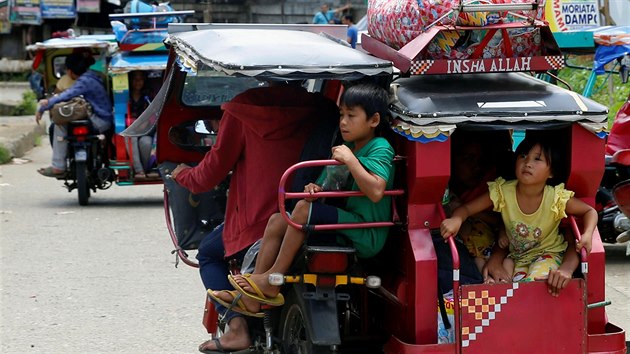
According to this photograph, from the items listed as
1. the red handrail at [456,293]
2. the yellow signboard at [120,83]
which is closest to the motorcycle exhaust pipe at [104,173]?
the yellow signboard at [120,83]

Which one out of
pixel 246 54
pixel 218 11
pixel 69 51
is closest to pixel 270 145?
pixel 246 54

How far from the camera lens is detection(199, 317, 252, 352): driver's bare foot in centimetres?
471

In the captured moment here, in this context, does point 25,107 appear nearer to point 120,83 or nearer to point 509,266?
point 120,83

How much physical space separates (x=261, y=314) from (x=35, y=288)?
141 inches

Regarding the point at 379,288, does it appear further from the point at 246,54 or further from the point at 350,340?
the point at 246,54

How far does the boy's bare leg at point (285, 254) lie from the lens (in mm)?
4133

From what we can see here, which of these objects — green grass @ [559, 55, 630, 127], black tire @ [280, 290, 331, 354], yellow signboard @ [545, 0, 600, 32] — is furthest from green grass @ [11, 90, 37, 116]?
black tire @ [280, 290, 331, 354]

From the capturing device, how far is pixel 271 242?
4.36 metres

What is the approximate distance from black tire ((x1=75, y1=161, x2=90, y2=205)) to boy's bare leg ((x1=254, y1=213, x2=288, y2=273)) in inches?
294

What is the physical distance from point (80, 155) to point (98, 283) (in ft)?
12.9

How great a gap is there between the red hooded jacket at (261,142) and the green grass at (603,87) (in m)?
7.87

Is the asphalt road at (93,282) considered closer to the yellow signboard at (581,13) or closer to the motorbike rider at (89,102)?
the motorbike rider at (89,102)

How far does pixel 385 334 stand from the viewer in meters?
4.65

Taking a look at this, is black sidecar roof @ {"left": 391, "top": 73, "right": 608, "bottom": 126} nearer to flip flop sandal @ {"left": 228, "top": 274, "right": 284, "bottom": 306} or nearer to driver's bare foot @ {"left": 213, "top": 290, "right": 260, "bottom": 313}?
flip flop sandal @ {"left": 228, "top": 274, "right": 284, "bottom": 306}
